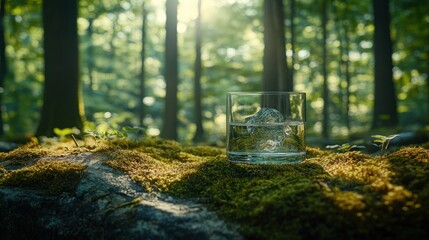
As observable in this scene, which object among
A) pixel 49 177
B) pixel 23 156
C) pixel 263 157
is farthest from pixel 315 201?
pixel 23 156

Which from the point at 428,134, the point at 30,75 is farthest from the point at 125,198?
the point at 30,75

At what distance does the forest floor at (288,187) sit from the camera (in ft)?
6.95

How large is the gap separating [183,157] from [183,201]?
Result: 1348mm

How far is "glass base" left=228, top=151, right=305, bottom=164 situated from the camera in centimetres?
336

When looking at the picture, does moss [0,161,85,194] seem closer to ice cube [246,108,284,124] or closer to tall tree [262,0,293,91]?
ice cube [246,108,284,124]

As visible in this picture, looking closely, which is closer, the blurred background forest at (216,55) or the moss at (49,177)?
the moss at (49,177)

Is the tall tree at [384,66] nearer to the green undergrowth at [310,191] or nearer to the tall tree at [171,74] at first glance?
the tall tree at [171,74]

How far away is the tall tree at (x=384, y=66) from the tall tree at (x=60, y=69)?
9.51 m

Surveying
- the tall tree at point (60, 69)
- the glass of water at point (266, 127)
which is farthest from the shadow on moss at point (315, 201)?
the tall tree at point (60, 69)

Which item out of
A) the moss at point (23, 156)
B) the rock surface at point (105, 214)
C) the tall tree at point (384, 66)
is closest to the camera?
the rock surface at point (105, 214)

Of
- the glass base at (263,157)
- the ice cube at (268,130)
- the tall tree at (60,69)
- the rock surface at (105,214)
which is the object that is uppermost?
the tall tree at (60,69)

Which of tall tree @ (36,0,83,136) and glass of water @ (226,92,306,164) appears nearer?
glass of water @ (226,92,306,164)

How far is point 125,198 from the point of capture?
268cm

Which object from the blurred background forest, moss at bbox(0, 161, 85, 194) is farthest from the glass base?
the blurred background forest
